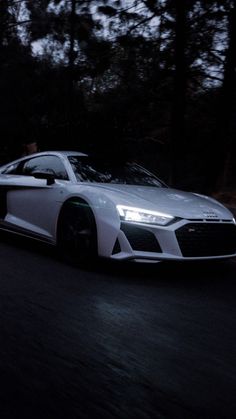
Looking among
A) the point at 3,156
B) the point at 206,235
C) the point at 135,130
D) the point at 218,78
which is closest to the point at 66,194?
the point at 206,235

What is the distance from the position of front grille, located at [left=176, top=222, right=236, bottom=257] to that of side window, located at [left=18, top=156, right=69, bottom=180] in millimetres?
1810

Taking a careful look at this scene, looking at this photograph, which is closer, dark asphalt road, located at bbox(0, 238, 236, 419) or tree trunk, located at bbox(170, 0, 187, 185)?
dark asphalt road, located at bbox(0, 238, 236, 419)

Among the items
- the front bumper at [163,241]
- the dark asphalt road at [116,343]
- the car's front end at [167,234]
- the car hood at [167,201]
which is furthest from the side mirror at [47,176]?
the front bumper at [163,241]

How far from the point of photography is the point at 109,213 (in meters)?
5.67

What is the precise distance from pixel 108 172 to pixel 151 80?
7.81m

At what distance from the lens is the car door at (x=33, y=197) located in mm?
6598

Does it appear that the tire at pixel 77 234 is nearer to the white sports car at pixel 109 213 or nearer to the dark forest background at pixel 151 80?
the white sports car at pixel 109 213

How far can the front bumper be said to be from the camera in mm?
5465

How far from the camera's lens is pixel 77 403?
9.00 ft

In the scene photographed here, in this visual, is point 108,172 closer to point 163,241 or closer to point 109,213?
point 109,213

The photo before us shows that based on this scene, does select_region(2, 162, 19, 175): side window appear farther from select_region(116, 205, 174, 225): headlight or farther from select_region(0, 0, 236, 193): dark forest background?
select_region(0, 0, 236, 193): dark forest background

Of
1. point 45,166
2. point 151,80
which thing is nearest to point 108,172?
point 45,166

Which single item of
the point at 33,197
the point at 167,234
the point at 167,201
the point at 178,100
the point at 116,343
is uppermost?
the point at 178,100

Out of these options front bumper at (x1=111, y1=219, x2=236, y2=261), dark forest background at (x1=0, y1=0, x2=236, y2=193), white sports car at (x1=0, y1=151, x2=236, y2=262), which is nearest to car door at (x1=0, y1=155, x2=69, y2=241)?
white sports car at (x1=0, y1=151, x2=236, y2=262)
